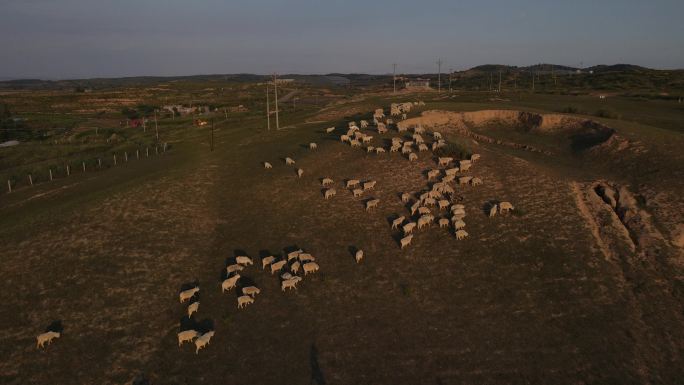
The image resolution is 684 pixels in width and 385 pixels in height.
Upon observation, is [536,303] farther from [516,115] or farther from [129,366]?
[516,115]

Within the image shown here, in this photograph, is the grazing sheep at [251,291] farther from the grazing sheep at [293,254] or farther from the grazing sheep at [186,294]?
the grazing sheep at [293,254]

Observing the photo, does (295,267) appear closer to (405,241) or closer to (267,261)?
(267,261)

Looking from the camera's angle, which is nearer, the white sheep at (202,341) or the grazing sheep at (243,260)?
the white sheep at (202,341)

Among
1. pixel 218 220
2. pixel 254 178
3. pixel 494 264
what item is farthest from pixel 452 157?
pixel 218 220

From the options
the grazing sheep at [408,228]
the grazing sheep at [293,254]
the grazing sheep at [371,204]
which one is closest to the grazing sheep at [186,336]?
the grazing sheep at [293,254]

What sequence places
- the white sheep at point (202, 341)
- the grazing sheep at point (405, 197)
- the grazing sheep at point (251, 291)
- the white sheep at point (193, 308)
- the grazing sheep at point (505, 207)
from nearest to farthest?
the white sheep at point (202, 341)
the white sheep at point (193, 308)
the grazing sheep at point (251, 291)
the grazing sheep at point (505, 207)
the grazing sheep at point (405, 197)

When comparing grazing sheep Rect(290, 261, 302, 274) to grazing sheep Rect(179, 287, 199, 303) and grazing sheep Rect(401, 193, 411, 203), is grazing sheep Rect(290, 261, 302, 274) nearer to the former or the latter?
grazing sheep Rect(179, 287, 199, 303)

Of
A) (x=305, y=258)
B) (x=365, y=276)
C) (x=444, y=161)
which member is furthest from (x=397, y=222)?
(x=444, y=161)
